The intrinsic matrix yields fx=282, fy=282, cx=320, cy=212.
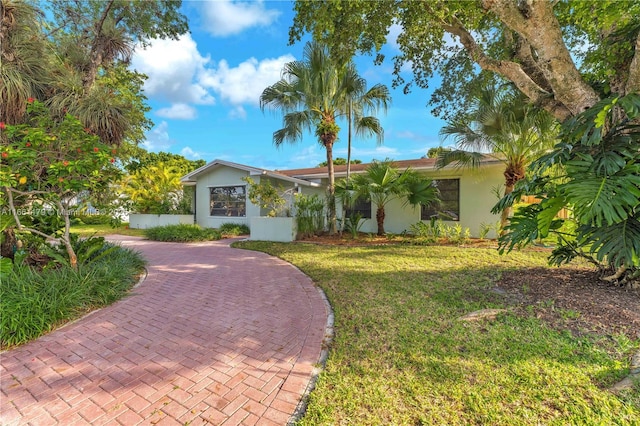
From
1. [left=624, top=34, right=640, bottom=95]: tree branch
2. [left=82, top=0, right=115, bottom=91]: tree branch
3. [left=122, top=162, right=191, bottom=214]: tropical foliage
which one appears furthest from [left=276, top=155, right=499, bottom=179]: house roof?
[left=82, top=0, right=115, bottom=91]: tree branch

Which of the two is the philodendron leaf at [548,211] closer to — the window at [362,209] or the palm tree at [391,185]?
the palm tree at [391,185]

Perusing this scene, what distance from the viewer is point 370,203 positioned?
1391 centimetres

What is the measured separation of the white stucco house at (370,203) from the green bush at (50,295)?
23.3ft

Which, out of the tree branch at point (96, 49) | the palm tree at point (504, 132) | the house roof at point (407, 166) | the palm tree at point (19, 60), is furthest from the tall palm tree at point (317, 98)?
the palm tree at point (19, 60)

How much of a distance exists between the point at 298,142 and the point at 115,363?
1011 cm

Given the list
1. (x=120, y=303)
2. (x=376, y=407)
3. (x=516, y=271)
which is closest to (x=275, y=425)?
(x=376, y=407)

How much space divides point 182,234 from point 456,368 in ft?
40.3

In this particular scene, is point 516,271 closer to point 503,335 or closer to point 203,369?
point 503,335

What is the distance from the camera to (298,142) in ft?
39.3

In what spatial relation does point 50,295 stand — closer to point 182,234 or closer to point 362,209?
point 182,234

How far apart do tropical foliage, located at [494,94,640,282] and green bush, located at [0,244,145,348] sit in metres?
6.89

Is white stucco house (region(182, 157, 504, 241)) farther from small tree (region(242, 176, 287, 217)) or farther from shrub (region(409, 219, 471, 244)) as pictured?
shrub (region(409, 219, 471, 244))

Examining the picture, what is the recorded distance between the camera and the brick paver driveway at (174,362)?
240 centimetres

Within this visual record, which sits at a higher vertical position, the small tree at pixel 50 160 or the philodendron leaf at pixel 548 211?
the small tree at pixel 50 160
